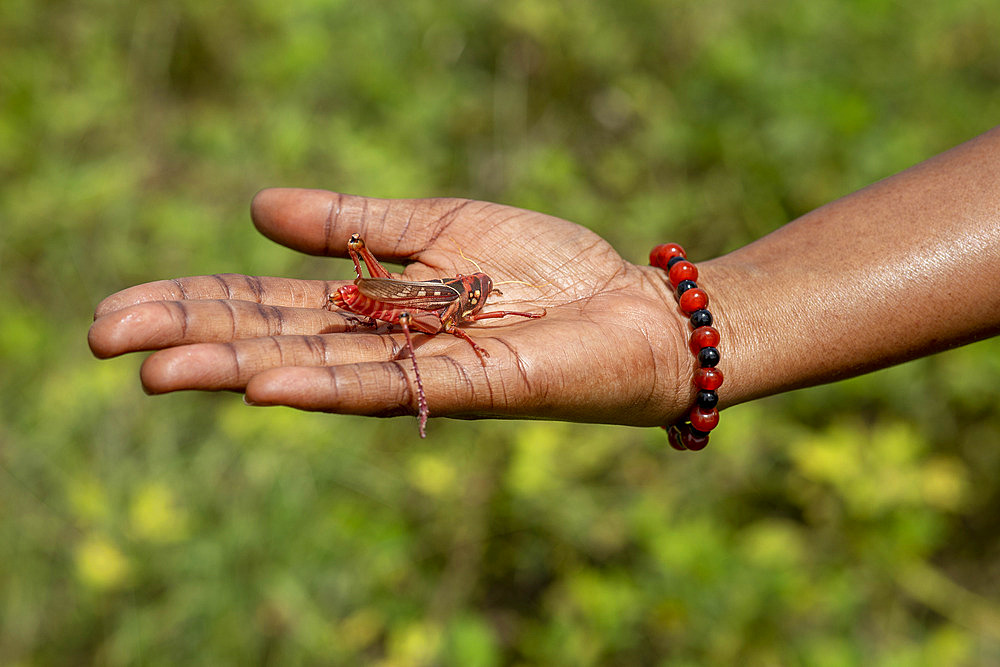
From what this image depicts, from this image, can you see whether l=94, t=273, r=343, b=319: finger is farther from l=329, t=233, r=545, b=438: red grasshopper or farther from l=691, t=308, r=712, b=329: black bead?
l=691, t=308, r=712, b=329: black bead

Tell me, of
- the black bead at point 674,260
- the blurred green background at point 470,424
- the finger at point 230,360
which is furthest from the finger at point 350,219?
the blurred green background at point 470,424

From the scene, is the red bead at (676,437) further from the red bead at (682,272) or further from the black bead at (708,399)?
the red bead at (682,272)

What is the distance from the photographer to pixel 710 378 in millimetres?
2709

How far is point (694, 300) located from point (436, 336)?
96cm

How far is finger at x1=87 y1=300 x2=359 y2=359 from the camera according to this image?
2.19 m

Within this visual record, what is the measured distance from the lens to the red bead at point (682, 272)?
295 centimetres

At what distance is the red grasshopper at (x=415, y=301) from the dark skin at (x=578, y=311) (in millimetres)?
68

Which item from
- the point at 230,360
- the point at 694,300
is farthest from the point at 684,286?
the point at 230,360

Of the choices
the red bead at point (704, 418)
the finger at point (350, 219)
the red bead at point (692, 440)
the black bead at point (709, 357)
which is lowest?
the red bead at point (692, 440)

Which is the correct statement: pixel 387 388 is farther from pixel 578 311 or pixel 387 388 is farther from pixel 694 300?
pixel 694 300

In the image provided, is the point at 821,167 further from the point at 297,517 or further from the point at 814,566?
the point at 297,517

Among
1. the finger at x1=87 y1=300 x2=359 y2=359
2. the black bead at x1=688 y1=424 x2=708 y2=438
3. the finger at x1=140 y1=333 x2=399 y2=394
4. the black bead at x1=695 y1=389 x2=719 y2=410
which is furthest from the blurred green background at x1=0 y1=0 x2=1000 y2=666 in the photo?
the finger at x1=140 y1=333 x2=399 y2=394

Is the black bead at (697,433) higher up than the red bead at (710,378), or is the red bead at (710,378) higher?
the red bead at (710,378)

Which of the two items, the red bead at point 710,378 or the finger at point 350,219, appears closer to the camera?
the red bead at point 710,378
